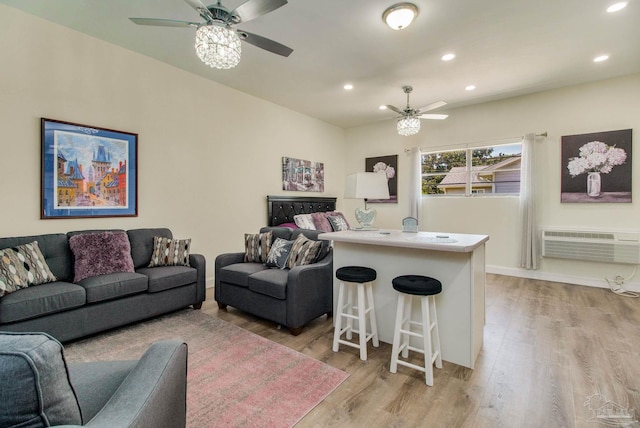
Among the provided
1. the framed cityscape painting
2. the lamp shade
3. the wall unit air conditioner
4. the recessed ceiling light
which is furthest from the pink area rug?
the wall unit air conditioner

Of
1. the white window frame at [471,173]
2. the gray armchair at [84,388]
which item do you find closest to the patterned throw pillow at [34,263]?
the gray armchair at [84,388]

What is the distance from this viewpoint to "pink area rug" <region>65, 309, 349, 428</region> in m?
Result: 1.75

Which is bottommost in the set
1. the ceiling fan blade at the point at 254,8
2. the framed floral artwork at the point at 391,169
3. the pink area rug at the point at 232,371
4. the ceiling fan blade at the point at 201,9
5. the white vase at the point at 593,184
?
the pink area rug at the point at 232,371

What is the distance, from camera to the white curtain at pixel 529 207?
15.4 ft

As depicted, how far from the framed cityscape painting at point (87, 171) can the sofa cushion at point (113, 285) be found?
871mm

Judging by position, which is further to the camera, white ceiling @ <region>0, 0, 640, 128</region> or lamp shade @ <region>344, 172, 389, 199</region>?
lamp shade @ <region>344, 172, 389, 199</region>

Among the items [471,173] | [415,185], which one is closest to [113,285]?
[415,185]

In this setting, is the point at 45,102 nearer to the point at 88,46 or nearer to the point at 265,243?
the point at 88,46

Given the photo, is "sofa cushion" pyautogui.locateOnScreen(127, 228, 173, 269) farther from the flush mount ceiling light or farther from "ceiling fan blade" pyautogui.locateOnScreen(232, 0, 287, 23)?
the flush mount ceiling light

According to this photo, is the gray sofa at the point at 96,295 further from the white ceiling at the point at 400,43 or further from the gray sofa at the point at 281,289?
the white ceiling at the point at 400,43

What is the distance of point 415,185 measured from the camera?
590cm

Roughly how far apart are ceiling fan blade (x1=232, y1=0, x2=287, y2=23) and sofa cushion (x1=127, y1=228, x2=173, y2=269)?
252cm

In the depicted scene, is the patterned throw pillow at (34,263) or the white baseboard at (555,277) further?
the white baseboard at (555,277)

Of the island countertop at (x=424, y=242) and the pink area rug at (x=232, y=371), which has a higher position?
the island countertop at (x=424, y=242)
